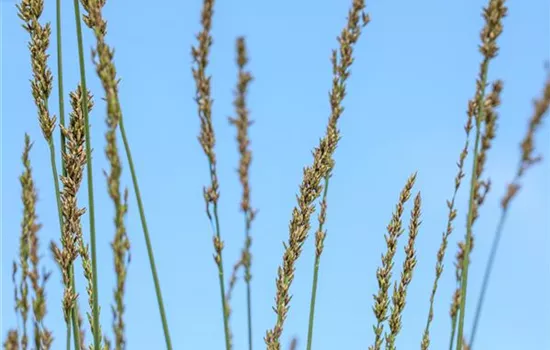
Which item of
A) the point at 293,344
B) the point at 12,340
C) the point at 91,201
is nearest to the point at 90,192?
the point at 91,201

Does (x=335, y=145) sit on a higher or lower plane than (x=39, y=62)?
lower

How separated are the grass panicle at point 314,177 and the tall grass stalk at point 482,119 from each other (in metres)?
0.42

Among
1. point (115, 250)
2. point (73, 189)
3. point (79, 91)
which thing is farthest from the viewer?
point (79, 91)

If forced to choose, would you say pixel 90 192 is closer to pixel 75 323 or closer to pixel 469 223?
pixel 75 323

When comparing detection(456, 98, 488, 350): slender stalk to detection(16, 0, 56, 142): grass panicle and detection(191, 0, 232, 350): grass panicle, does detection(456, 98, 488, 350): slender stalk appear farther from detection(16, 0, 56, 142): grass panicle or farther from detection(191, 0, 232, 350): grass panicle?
detection(16, 0, 56, 142): grass panicle

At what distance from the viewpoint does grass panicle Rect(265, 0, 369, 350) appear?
8.81 ft

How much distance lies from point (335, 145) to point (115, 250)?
3.77ft

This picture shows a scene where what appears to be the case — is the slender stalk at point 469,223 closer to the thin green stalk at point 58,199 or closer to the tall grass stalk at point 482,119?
the tall grass stalk at point 482,119

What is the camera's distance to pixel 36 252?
2.17 meters

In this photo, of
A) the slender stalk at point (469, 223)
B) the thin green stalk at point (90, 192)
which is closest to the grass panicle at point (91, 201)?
the thin green stalk at point (90, 192)

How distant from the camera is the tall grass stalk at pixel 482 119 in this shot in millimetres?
2258

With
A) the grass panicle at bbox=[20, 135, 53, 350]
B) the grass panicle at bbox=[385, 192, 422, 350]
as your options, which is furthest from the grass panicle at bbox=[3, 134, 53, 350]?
the grass panicle at bbox=[385, 192, 422, 350]

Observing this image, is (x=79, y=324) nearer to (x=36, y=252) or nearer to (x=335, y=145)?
(x=36, y=252)

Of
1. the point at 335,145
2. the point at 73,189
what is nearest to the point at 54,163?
the point at 73,189
